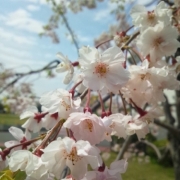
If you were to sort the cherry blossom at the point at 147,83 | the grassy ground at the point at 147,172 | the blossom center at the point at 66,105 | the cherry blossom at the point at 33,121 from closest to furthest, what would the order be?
1. the blossom center at the point at 66,105
2. the cherry blossom at the point at 147,83
3. the cherry blossom at the point at 33,121
4. the grassy ground at the point at 147,172

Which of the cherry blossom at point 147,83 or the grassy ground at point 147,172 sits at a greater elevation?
the cherry blossom at point 147,83

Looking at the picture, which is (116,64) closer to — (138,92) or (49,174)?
(138,92)

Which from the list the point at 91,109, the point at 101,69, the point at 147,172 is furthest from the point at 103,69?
the point at 147,172

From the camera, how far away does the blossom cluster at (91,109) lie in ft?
1.85

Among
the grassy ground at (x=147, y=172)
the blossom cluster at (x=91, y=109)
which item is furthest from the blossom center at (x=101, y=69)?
the grassy ground at (x=147, y=172)

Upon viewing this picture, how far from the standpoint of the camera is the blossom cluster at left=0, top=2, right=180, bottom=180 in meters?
0.56

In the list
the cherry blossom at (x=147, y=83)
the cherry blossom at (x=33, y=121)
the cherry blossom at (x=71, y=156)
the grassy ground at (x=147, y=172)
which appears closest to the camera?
the cherry blossom at (x=71, y=156)

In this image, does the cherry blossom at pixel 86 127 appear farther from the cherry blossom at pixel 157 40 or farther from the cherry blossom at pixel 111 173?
the cherry blossom at pixel 157 40

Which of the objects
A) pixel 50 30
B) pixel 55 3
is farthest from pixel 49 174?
pixel 50 30

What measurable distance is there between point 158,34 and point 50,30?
20.6 ft

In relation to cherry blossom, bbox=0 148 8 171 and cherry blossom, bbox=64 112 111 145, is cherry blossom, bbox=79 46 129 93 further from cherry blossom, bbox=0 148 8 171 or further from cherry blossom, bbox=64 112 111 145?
cherry blossom, bbox=0 148 8 171

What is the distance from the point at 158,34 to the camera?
0.79 m

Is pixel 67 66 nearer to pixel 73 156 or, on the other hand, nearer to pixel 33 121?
pixel 33 121

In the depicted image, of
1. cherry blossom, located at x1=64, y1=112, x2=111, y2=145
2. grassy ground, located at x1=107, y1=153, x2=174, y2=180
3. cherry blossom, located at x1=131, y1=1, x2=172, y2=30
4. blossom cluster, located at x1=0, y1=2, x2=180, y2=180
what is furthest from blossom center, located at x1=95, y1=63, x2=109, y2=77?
grassy ground, located at x1=107, y1=153, x2=174, y2=180
